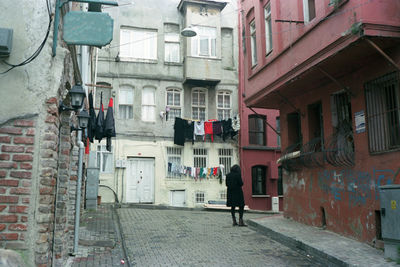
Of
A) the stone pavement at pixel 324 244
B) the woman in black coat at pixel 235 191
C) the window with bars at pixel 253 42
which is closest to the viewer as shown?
the stone pavement at pixel 324 244

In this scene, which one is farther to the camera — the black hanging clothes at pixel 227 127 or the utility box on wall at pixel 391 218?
the black hanging clothes at pixel 227 127

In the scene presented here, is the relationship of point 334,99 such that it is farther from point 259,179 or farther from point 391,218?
point 259,179

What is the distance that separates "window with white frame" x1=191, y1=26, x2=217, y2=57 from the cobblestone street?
11855 mm

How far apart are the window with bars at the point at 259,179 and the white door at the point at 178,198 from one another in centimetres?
426

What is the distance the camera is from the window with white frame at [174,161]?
2175 cm

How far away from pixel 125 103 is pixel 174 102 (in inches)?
107

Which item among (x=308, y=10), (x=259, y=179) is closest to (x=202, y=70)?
(x=259, y=179)

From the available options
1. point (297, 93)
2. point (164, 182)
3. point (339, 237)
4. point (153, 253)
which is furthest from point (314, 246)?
point (164, 182)

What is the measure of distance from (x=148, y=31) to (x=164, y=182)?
8581mm

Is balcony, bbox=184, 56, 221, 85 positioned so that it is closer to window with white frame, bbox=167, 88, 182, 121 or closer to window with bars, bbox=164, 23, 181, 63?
window with white frame, bbox=167, 88, 182, 121

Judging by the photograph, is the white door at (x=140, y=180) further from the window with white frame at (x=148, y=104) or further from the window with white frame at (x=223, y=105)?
the window with white frame at (x=223, y=105)

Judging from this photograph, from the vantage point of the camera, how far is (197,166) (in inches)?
888

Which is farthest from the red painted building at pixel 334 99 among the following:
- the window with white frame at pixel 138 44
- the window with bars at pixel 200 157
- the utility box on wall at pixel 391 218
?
the window with white frame at pixel 138 44

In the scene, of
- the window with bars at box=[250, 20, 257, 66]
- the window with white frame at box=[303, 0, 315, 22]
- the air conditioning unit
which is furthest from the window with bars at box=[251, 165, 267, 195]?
the window with white frame at box=[303, 0, 315, 22]
